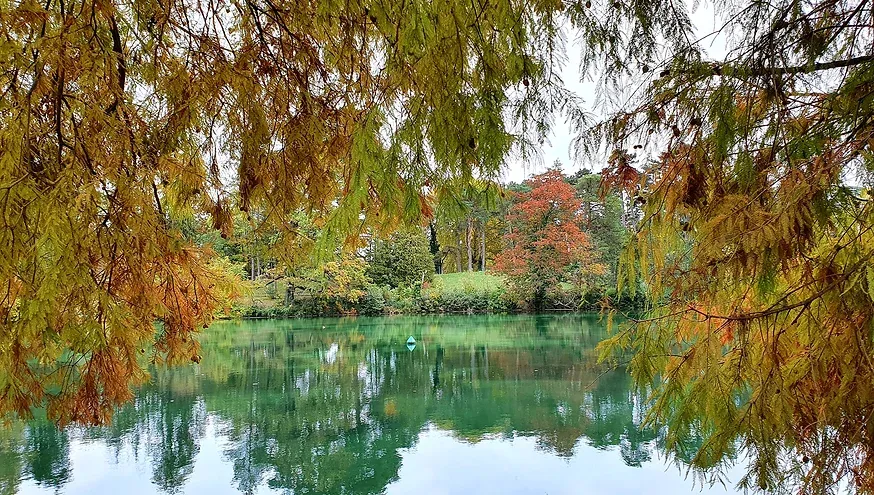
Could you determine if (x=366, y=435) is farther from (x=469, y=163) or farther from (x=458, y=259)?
(x=458, y=259)

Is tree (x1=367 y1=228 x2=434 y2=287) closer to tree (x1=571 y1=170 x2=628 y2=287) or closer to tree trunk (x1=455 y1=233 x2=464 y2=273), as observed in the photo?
tree trunk (x1=455 y1=233 x2=464 y2=273)

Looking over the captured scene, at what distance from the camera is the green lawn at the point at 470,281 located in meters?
17.5

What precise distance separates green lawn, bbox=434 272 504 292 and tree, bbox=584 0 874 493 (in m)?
15.6

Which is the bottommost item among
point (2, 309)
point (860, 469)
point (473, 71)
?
point (860, 469)

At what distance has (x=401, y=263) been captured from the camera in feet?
57.6

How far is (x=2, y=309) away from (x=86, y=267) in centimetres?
45

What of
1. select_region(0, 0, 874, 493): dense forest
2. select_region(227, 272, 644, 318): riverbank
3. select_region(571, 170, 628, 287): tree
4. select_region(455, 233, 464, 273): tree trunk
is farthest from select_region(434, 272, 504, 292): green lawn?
select_region(0, 0, 874, 493): dense forest

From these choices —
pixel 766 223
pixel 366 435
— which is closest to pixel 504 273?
pixel 366 435

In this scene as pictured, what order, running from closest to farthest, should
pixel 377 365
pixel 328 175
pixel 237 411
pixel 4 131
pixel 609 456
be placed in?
pixel 4 131
pixel 328 175
pixel 609 456
pixel 237 411
pixel 377 365

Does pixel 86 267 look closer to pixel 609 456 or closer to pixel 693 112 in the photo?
pixel 693 112

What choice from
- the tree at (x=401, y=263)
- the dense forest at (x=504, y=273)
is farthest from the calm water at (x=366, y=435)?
the tree at (x=401, y=263)

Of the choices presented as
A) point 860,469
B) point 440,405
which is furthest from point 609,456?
point 860,469

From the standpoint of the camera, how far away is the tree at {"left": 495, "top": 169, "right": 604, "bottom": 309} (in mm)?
13828

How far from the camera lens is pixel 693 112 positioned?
145 cm
